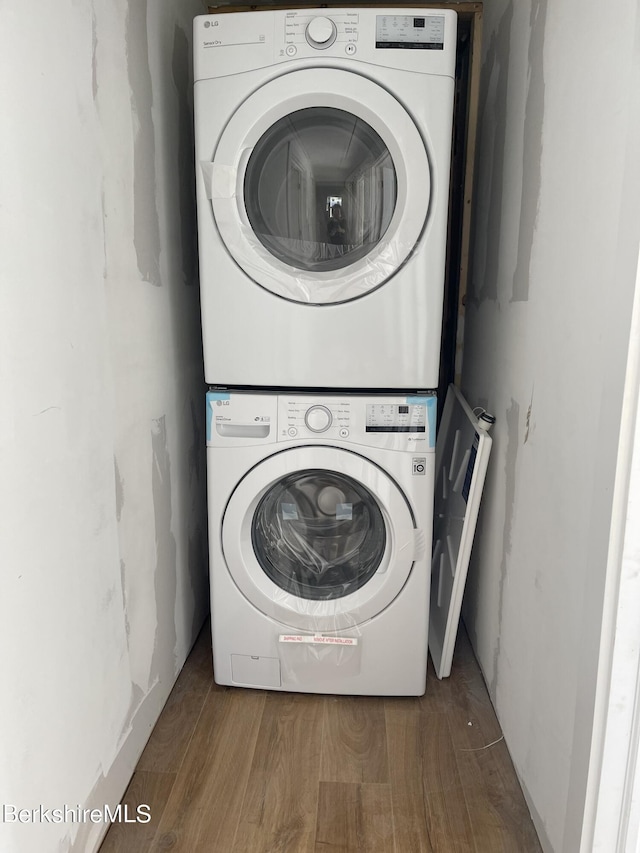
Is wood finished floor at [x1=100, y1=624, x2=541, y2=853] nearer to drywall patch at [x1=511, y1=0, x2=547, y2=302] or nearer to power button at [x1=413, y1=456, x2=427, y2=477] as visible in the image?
power button at [x1=413, y1=456, x2=427, y2=477]

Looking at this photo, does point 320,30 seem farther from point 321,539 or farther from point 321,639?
point 321,639

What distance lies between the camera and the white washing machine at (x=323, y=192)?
1.51m

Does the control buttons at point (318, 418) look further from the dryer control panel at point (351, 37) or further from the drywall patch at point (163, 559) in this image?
the dryer control panel at point (351, 37)

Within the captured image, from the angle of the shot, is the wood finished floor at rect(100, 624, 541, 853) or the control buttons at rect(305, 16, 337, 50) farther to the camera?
the control buttons at rect(305, 16, 337, 50)

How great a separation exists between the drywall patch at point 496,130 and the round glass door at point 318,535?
72 centimetres

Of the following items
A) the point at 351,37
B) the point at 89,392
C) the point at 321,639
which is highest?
the point at 351,37

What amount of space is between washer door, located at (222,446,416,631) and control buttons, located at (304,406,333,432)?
6cm

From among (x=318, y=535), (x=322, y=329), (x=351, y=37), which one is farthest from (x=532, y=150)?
(x=318, y=535)

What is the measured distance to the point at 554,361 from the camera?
4.27ft

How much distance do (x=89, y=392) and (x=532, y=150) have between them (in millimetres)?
1131

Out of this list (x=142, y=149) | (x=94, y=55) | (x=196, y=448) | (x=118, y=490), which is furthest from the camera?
(x=196, y=448)

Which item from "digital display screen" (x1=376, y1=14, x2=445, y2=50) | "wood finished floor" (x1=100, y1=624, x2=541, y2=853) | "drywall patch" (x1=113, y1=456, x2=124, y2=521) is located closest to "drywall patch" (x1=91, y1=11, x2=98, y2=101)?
"digital display screen" (x1=376, y1=14, x2=445, y2=50)

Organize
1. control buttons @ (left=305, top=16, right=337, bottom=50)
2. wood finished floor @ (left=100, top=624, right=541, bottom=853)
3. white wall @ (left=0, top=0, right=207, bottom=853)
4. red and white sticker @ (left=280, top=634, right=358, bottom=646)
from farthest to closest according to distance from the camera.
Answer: red and white sticker @ (left=280, top=634, right=358, bottom=646), control buttons @ (left=305, top=16, right=337, bottom=50), wood finished floor @ (left=100, top=624, right=541, bottom=853), white wall @ (left=0, top=0, right=207, bottom=853)

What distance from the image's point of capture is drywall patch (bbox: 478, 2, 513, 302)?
69.8 inches
